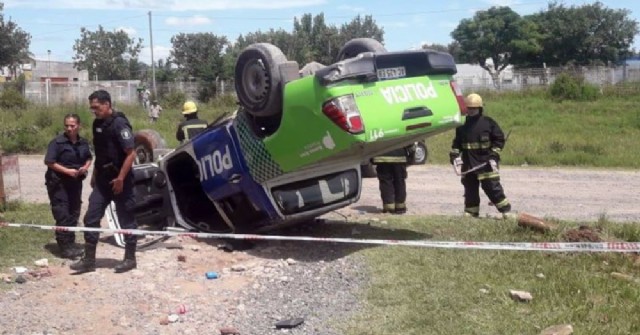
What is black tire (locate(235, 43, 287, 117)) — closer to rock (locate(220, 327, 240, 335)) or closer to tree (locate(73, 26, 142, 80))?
rock (locate(220, 327, 240, 335))

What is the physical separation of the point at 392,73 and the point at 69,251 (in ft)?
11.2

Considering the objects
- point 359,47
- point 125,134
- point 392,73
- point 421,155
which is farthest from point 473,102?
point 421,155

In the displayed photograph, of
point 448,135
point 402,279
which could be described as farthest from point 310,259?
point 448,135

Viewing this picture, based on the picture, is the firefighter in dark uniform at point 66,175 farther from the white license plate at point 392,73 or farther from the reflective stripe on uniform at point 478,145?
the reflective stripe on uniform at point 478,145

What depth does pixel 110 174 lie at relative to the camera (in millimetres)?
6824

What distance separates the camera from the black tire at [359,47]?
24.1ft

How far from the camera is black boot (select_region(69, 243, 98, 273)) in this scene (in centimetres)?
670

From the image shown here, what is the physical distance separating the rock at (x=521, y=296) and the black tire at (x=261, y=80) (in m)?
2.51

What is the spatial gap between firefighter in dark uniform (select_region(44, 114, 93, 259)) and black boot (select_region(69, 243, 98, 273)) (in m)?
0.52

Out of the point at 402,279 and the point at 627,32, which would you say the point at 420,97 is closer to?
the point at 402,279

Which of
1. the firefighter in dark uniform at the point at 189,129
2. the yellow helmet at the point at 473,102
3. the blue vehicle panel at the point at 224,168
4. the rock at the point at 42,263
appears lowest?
the rock at the point at 42,263

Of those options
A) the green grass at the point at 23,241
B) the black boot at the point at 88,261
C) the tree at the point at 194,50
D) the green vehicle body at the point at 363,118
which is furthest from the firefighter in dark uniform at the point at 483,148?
the tree at the point at 194,50

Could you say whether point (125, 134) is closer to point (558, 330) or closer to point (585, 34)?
point (558, 330)

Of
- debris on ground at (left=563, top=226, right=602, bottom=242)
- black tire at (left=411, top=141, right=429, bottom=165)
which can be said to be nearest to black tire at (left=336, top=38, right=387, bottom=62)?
debris on ground at (left=563, top=226, right=602, bottom=242)
